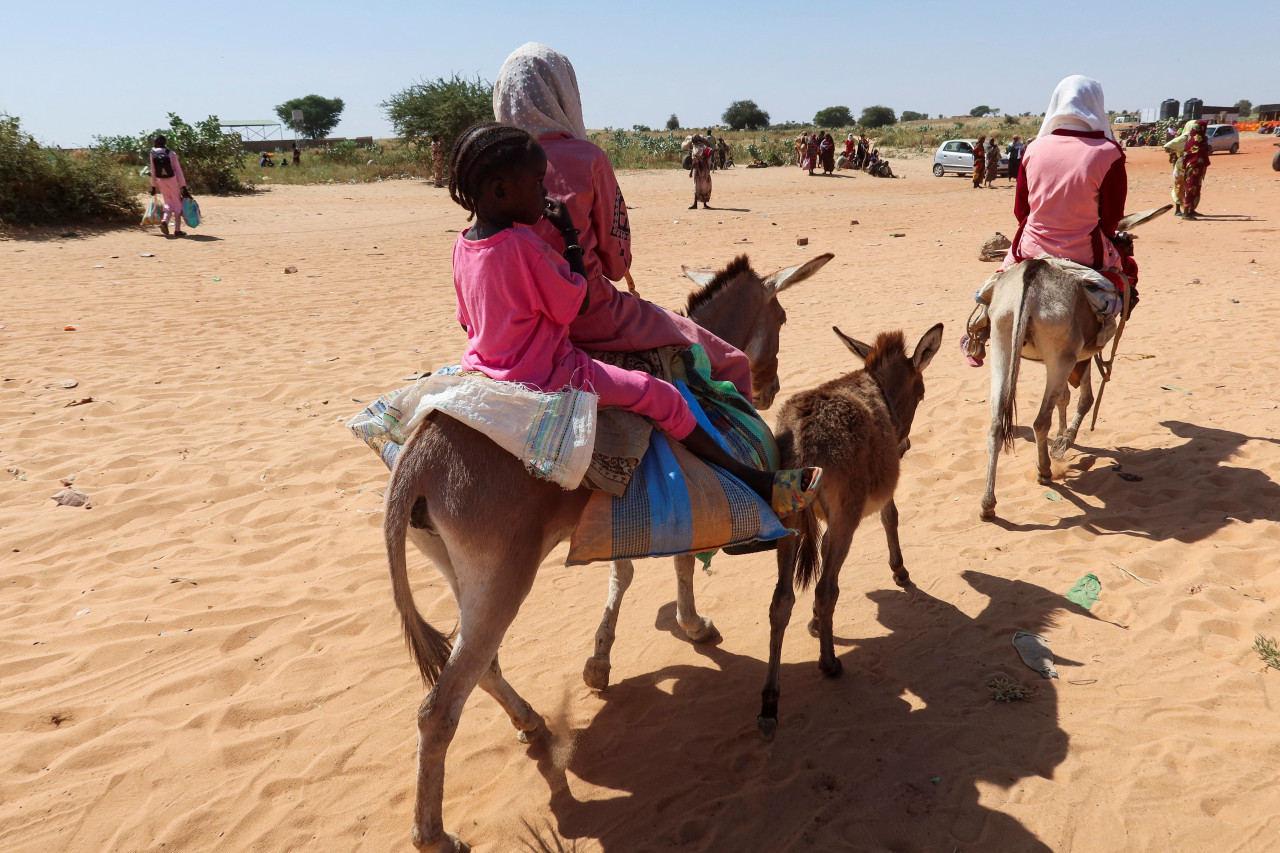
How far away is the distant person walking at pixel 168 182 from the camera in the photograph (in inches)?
653

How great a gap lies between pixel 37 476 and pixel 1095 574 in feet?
23.9

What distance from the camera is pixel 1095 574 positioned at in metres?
4.50

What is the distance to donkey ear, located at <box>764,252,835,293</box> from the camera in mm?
3961

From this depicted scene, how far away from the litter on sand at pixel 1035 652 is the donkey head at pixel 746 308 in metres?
1.90

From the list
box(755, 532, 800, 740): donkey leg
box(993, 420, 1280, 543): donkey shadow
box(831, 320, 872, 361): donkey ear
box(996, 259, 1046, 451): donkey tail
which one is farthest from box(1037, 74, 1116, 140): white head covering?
box(755, 532, 800, 740): donkey leg

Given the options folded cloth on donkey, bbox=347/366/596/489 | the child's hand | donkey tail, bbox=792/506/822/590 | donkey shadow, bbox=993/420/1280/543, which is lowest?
donkey shadow, bbox=993/420/1280/543

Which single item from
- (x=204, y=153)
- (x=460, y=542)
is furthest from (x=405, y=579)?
(x=204, y=153)

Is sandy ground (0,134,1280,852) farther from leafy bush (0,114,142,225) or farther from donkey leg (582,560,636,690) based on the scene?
leafy bush (0,114,142,225)

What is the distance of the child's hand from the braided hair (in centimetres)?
26

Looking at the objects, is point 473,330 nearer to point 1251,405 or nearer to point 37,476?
point 37,476

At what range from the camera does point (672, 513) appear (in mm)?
2758

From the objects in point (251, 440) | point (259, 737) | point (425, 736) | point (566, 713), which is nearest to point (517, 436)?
point (425, 736)

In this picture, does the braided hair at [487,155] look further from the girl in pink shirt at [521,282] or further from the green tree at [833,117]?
the green tree at [833,117]

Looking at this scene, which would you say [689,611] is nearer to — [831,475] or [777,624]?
[777,624]
